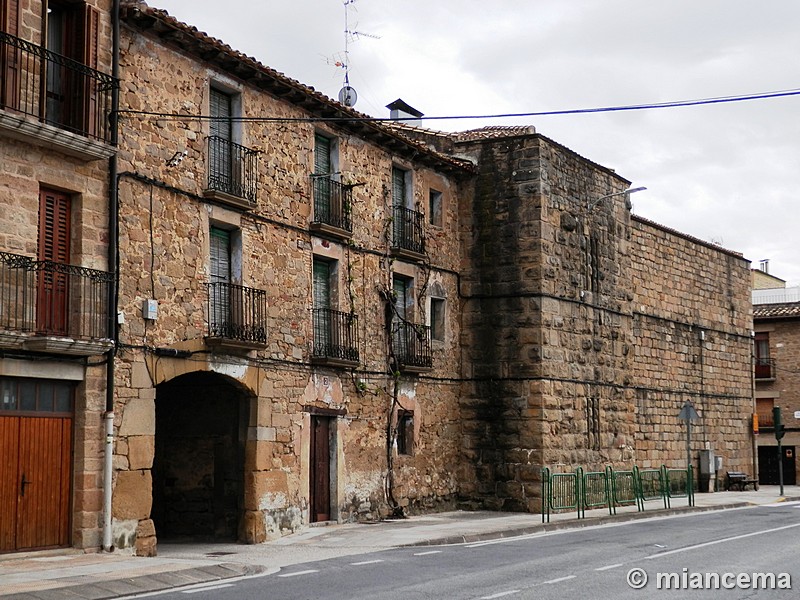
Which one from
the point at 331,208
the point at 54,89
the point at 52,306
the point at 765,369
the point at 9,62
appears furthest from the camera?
the point at 765,369

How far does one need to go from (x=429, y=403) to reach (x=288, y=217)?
624 cm

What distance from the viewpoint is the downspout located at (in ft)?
49.7

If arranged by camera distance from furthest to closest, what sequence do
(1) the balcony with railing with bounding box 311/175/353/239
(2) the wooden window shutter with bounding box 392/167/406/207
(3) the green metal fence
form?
1. (2) the wooden window shutter with bounding box 392/167/406/207
2. (3) the green metal fence
3. (1) the balcony with railing with bounding box 311/175/353/239

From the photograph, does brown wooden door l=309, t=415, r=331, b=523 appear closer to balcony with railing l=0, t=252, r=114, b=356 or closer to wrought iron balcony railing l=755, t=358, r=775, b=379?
balcony with railing l=0, t=252, r=114, b=356

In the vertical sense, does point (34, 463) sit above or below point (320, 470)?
above

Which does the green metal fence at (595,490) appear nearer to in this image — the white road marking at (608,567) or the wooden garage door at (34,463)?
the white road marking at (608,567)

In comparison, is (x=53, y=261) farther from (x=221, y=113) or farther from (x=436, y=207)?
(x=436, y=207)

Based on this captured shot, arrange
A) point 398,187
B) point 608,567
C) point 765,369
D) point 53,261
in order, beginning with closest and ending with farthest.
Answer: point 608,567, point 53,261, point 398,187, point 765,369

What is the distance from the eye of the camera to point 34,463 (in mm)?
14586

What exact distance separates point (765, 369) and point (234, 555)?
32.6 metres

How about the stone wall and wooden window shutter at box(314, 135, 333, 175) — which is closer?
wooden window shutter at box(314, 135, 333, 175)

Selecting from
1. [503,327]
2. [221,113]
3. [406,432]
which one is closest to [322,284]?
[221,113]

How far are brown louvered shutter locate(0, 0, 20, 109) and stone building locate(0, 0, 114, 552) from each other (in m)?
0.01

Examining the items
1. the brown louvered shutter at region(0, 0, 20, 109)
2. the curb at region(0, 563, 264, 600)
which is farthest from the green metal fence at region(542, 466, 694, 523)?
the brown louvered shutter at region(0, 0, 20, 109)
